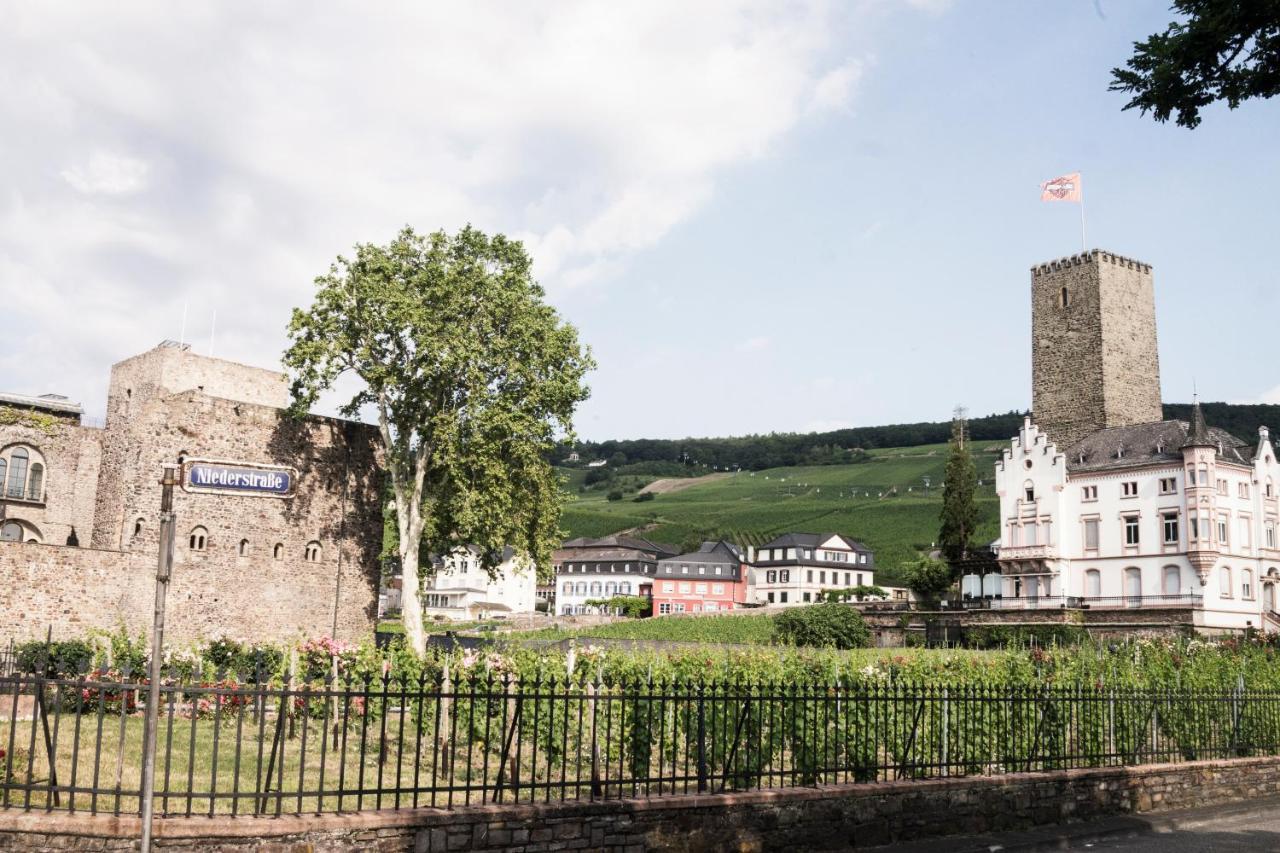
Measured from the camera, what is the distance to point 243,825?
10086mm

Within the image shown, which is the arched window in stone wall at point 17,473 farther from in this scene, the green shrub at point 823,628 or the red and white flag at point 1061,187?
the red and white flag at point 1061,187

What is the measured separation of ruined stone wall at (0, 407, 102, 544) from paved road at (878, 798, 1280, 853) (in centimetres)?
3515

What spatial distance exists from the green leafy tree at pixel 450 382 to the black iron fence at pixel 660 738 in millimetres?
18841

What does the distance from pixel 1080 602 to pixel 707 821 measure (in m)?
53.4

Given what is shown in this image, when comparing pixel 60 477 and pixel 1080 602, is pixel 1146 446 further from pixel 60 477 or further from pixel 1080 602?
pixel 60 477

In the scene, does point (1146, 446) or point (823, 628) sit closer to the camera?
point (823, 628)

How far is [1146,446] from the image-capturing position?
6222cm

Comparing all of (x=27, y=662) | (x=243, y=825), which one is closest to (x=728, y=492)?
(x=27, y=662)

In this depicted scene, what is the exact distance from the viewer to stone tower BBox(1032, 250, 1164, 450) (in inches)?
2835

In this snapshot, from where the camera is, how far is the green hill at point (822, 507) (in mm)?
124312

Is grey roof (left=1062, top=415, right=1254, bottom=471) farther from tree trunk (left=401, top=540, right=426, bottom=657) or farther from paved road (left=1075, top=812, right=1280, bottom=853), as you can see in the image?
paved road (left=1075, top=812, right=1280, bottom=853)

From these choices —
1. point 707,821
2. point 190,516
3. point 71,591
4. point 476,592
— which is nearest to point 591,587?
point 476,592

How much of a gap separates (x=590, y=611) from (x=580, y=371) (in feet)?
243

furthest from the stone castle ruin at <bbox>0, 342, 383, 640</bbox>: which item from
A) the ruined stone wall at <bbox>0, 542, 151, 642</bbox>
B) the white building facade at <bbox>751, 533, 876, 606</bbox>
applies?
the white building facade at <bbox>751, 533, 876, 606</bbox>
